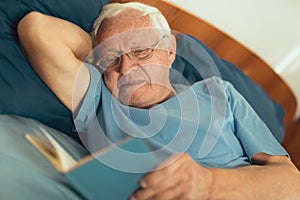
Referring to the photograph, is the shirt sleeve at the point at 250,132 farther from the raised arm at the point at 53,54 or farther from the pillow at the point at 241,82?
the raised arm at the point at 53,54

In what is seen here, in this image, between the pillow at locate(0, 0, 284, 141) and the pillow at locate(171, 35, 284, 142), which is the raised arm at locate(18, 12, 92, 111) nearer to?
the pillow at locate(0, 0, 284, 141)

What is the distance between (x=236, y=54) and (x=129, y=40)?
0.79m

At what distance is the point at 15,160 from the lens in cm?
103

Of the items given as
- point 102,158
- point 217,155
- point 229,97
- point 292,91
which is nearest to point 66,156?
point 102,158

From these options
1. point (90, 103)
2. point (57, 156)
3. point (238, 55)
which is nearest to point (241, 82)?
point (238, 55)

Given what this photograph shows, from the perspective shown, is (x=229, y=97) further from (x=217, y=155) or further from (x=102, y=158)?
(x=102, y=158)

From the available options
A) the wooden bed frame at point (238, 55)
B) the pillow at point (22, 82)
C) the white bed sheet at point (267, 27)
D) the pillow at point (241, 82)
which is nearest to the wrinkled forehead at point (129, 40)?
the pillow at point (22, 82)

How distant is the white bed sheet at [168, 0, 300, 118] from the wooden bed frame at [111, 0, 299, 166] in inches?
3.3

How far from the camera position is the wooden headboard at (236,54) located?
1.73 m

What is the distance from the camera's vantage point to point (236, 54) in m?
1.84

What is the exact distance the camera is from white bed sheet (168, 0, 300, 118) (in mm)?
1918

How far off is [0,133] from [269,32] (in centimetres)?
125

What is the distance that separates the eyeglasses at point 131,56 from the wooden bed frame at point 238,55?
0.55m

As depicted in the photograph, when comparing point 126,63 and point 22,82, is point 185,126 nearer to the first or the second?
point 126,63
